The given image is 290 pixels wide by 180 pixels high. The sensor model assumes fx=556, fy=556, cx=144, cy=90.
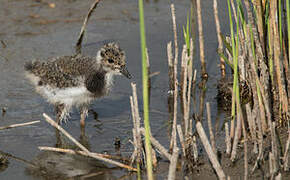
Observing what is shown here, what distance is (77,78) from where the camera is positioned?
6.43 m

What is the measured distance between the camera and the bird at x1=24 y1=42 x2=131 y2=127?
6443 mm

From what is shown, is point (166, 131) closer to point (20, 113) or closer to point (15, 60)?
point (20, 113)

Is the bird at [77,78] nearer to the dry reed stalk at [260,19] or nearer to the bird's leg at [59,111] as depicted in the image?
the bird's leg at [59,111]

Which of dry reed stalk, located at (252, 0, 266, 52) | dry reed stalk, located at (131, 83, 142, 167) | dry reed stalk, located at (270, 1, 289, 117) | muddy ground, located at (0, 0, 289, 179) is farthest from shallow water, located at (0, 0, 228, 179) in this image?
dry reed stalk, located at (252, 0, 266, 52)

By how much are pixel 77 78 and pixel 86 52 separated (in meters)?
2.28

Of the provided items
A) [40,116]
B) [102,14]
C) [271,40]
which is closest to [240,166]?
[271,40]

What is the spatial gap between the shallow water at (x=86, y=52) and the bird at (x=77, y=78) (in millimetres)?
315

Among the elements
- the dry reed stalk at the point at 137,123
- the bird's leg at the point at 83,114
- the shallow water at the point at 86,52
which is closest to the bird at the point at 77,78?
the bird's leg at the point at 83,114

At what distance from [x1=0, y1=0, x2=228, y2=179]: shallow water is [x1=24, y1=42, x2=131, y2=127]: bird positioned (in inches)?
12.4

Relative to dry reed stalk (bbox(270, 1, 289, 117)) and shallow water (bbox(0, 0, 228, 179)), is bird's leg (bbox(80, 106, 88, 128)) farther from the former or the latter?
dry reed stalk (bbox(270, 1, 289, 117))

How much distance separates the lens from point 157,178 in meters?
5.14

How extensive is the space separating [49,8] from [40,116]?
11.4 ft

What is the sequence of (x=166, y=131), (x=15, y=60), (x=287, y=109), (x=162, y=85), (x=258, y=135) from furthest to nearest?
(x=15, y=60), (x=162, y=85), (x=166, y=131), (x=287, y=109), (x=258, y=135)

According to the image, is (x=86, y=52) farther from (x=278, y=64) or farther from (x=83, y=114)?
(x=278, y=64)
